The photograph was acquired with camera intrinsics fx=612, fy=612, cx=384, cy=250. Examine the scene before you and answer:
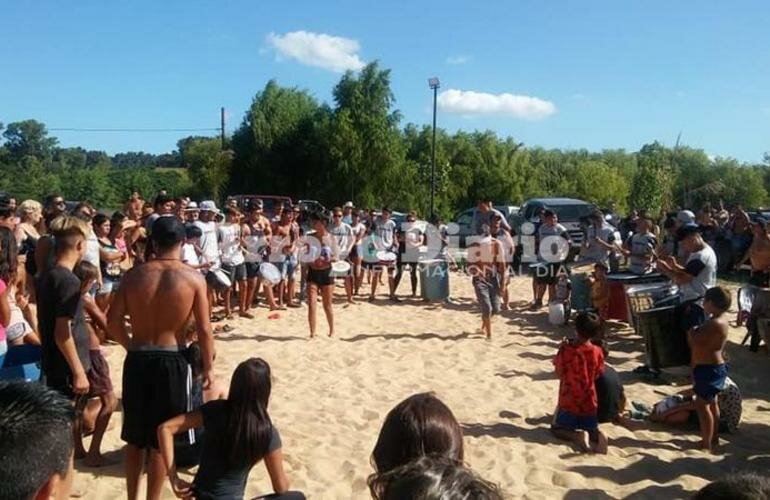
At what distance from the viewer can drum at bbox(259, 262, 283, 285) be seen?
9562 millimetres

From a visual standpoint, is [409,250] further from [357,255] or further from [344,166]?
[344,166]

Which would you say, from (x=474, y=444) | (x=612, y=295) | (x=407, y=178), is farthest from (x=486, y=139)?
(x=474, y=444)

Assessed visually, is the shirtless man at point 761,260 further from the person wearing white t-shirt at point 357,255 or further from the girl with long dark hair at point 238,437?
the girl with long dark hair at point 238,437

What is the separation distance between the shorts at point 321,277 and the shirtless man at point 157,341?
449 centimetres

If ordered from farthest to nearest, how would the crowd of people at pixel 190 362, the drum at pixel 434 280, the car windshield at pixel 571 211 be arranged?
the car windshield at pixel 571 211 → the drum at pixel 434 280 → the crowd of people at pixel 190 362

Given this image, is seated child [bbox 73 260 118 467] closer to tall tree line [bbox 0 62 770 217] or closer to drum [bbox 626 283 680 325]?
drum [bbox 626 283 680 325]

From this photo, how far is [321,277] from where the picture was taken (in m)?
8.02

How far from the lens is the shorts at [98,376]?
411 centimetres

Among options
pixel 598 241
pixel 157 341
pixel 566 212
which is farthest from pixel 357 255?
pixel 157 341

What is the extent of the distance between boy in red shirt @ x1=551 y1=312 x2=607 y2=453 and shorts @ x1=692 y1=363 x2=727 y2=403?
2.41 ft

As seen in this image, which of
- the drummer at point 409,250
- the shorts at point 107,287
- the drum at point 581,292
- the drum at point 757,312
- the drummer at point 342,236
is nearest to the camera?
the shorts at point 107,287

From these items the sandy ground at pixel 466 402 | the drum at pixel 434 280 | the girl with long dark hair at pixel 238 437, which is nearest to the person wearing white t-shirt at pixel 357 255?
the drum at pixel 434 280

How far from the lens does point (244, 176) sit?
3509 cm

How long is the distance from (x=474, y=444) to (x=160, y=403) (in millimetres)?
2611
